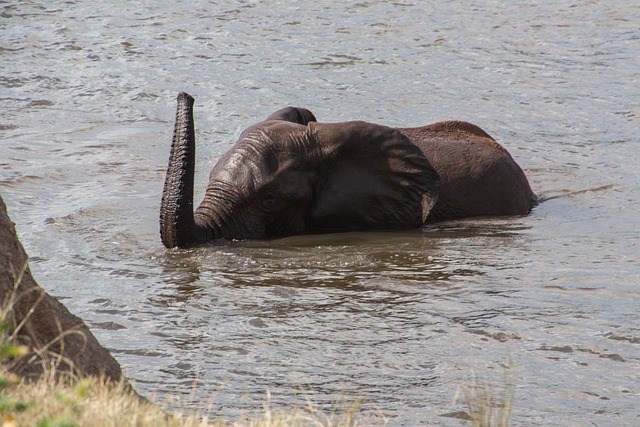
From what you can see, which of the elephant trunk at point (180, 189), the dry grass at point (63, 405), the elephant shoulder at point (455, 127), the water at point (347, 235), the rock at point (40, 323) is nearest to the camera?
the dry grass at point (63, 405)

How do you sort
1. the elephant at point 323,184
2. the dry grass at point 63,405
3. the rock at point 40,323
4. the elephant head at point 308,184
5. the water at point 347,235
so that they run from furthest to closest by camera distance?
1. the elephant head at point 308,184
2. the elephant at point 323,184
3. the water at point 347,235
4. the rock at point 40,323
5. the dry grass at point 63,405

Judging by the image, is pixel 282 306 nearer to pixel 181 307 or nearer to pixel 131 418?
pixel 181 307

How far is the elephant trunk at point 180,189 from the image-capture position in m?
8.74

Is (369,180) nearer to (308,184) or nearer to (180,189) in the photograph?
(308,184)

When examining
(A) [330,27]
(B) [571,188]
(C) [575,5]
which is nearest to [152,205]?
(B) [571,188]

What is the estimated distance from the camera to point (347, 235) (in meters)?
9.91

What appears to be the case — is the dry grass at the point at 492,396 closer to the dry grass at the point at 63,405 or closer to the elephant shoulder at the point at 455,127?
the dry grass at the point at 63,405

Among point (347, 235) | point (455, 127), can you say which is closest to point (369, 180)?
point (347, 235)

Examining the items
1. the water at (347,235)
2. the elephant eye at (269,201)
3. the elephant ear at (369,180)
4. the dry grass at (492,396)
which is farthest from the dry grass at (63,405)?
the elephant ear at (369,180)

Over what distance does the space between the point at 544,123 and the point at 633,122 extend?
→ 3.45 ft

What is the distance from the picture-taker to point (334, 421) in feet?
17.1

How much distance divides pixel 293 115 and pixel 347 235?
139cm

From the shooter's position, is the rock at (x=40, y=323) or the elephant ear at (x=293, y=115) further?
the elephant ear at (x=293, y=115)

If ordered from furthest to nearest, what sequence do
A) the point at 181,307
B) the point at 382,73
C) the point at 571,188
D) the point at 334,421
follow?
the point at 382,73 < the point at 571,188 < the point at 181,307 < the point at 334,421
